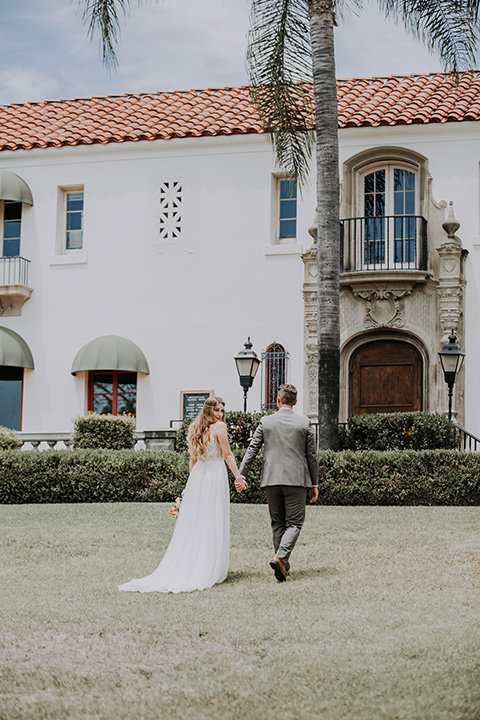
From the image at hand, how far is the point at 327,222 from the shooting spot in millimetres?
17719

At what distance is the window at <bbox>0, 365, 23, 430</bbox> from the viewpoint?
23203 mm

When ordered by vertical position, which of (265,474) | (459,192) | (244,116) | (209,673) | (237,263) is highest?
(244,116)

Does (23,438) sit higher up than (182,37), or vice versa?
(182,37)

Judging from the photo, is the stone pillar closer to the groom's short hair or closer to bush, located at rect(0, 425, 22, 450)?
bush, located at rect(0, 425, 22, 450)

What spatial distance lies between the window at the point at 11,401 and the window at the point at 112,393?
1.79 m

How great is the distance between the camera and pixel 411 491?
16141 mm

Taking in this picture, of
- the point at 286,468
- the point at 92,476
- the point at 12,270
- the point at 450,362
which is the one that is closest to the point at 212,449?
the point at 286,468

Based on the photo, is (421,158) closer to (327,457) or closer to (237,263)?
(237,263)

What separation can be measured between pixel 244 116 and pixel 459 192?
5.55 meters

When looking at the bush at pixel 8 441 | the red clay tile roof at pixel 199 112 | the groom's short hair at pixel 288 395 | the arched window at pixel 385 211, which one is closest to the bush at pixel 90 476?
the bush at pixel 8 441

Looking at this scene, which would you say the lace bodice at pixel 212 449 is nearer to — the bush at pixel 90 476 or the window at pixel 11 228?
the bush at pixel 90 476

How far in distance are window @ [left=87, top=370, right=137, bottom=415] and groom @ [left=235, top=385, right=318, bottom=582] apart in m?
13.0

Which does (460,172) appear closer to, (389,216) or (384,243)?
(389,216)

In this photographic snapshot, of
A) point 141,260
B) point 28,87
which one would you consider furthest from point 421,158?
point 28,87
